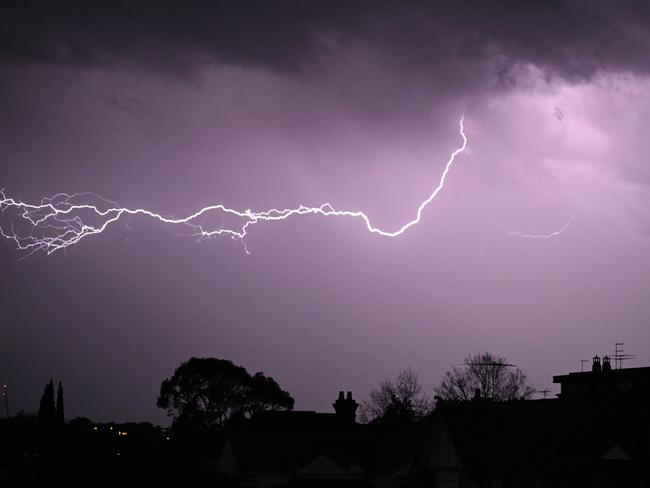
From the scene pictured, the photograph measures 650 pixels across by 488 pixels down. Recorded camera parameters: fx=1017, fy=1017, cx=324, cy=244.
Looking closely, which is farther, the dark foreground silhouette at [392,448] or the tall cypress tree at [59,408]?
the tall cypress tree at [59,408]

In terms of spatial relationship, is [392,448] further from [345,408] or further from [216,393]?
[216,393]

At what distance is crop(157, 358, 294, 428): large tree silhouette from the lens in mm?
85562

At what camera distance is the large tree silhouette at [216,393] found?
8556 cm

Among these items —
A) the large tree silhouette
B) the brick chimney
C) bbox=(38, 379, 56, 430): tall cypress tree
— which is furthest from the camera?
the large tree silhouette

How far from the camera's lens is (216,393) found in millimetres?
86062

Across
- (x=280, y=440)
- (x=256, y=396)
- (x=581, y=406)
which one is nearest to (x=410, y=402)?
(x=256, y=396)

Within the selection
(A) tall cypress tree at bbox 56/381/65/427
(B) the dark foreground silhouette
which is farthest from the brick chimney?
(A) tall cypress tree at bbox 56/381/65/427

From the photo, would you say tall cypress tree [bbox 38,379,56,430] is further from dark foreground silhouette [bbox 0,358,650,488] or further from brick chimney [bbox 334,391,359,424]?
brick chimney [bbox 334,391,359,424]

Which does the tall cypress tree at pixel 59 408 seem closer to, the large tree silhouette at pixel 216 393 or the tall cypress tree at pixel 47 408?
the tall cypress tree at pixel 47 408

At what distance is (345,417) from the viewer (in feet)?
204

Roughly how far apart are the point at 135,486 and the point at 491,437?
2149 centimetres

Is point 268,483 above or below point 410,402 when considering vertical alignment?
below

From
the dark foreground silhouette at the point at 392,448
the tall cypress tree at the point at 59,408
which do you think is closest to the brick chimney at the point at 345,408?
the dark foreground silhouette at the point at 392,448

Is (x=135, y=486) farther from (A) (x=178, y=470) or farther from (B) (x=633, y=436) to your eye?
(B) (x=633, y=436)
